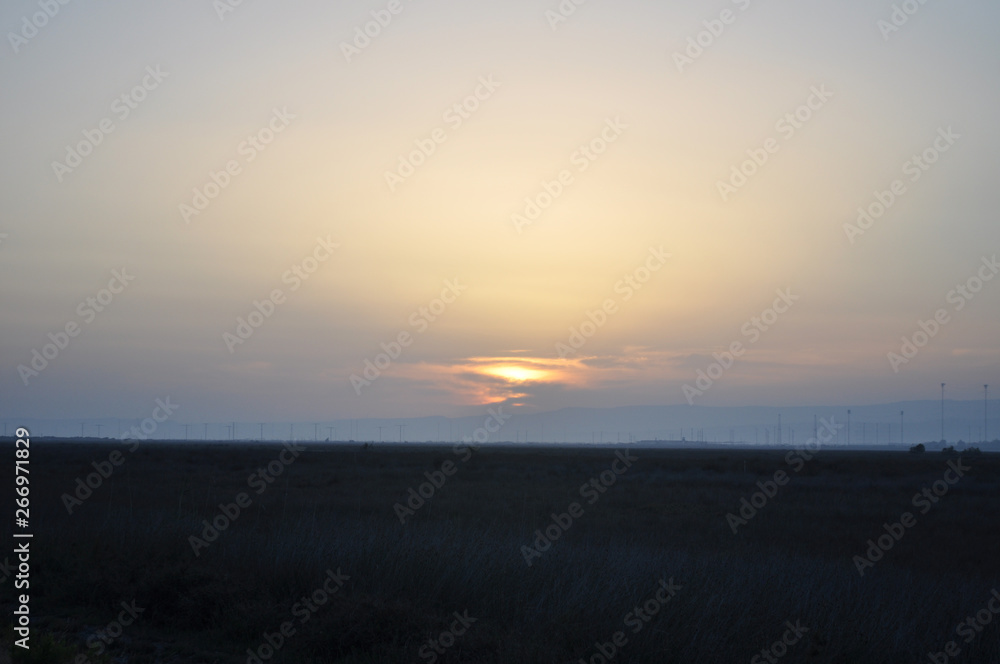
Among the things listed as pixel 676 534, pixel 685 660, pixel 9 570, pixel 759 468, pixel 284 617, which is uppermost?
pixel 759 468

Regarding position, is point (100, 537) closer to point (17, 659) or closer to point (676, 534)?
point (17, 659)

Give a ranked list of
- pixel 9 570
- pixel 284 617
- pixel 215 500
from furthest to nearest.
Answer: pixel 215 500 → pixel 9 570 → pixel 284 617

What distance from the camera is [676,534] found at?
2142 cm

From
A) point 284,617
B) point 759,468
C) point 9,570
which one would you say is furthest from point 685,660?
point 759,468

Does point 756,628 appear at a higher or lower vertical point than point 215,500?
lower

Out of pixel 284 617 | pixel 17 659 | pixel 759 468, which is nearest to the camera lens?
pixel 17 659

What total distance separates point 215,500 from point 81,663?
21.7 m

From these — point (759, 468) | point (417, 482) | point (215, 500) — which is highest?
point (759, 468)

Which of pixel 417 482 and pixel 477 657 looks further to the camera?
pixel 417 482

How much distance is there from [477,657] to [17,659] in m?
4.35

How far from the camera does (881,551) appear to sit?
1972 cm

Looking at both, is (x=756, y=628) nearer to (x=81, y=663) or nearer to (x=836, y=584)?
(x=836, y=584)

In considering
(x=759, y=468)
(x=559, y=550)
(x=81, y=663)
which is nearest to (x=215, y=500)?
(x=559, y=550)

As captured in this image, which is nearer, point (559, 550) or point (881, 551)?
point (559, 550)
